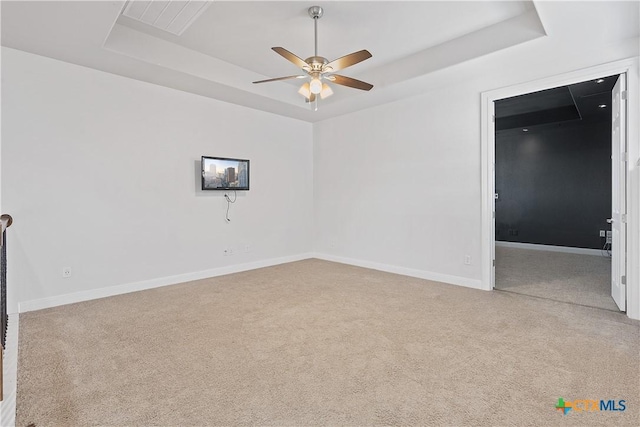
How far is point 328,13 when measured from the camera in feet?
10.0

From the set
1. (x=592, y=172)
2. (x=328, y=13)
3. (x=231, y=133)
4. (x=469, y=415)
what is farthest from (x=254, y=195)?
(x=592, y=172)

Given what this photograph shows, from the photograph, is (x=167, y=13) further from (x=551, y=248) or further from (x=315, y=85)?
(x=551, y=248)

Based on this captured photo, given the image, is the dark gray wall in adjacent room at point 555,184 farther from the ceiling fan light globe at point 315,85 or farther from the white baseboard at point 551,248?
the ceiling fan light globe at point 315,85

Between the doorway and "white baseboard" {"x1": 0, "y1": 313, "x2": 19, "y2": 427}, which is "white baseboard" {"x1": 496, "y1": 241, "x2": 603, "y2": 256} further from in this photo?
"white baseboard" {"x1": 0, "y1": 313, "x2": 19, "y2": 427}

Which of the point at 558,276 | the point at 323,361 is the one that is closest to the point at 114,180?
the point at 323,361

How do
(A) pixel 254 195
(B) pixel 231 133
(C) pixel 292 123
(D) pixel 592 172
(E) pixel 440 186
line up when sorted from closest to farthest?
(E) pixel 440 186
(B) pixel 231 133
(A) pixel 254 195
(C) pixel 292 123
(D) pixel 592 172

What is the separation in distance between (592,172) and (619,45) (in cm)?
410

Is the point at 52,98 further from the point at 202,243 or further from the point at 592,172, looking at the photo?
the point at 592,172

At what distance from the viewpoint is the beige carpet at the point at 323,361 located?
5.61 ft

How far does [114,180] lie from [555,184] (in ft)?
25.1

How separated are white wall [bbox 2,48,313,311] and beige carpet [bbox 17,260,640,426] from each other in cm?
58

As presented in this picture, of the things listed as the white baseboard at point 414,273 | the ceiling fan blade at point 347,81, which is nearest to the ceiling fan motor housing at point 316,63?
the ceiling fan blade at point 347,81

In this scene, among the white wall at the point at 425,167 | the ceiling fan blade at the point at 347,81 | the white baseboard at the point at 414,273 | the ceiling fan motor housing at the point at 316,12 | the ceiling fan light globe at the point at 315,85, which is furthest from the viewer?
the white baseboard at the point at 414,273

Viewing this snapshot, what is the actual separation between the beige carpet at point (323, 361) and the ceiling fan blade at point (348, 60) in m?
2.26
